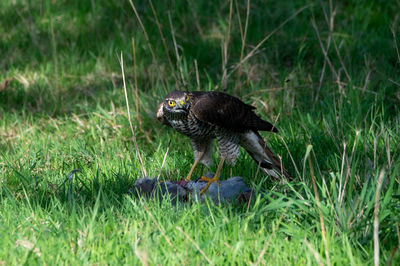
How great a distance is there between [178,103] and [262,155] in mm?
852

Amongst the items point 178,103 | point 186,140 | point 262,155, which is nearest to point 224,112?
point 178,103

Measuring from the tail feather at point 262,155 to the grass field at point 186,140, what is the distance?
10cm

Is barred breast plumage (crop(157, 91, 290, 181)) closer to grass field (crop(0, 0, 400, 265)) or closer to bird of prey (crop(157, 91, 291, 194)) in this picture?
bird of prey (crop(157, 91, 291, 194))

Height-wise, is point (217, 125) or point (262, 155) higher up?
point (217, 125)

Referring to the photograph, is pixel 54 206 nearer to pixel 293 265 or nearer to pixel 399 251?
pixel 293 265

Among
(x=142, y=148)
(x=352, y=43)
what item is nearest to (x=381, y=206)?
(x=142, y=148)

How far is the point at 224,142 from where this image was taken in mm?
4910

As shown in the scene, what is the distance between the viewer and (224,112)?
15.5 ft

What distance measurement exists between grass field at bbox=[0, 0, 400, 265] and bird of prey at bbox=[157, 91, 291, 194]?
6.3 inches

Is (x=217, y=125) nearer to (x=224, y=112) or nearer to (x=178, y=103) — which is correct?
(x=224, y=112)

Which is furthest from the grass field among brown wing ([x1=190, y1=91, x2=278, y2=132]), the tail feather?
brown wing ([x1=190, y1=91, x2=278, y2=132])

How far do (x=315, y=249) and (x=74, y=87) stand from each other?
463 centimetres

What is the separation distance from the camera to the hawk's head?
4.59 meters

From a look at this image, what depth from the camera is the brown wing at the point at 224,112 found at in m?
4.64
